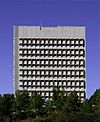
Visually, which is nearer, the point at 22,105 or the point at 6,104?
the point at 22,105

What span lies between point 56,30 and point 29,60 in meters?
10.5

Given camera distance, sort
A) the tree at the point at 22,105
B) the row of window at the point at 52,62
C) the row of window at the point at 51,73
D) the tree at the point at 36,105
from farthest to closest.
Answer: the row of window at the point at 52,62 → the row of window at the point at 51,73 → the tree at the point at 36,105 → the tree at the point at 22,105

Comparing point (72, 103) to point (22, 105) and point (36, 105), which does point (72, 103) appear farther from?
point (22, 105)

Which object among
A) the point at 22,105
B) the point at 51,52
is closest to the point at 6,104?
the point at 22,105

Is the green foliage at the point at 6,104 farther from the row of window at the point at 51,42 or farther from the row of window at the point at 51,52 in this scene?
the row of window at the point at 51,42

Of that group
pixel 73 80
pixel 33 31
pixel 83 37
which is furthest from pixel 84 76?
pixel 33 31

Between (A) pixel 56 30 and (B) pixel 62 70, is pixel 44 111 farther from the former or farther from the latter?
(A) pixel 56 30

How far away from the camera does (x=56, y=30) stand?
300 ft

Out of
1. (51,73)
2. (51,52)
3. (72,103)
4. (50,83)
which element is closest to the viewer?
(72,103)

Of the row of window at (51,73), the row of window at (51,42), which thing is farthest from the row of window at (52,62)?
the row of window at (51,42)

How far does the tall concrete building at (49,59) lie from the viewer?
284 feet

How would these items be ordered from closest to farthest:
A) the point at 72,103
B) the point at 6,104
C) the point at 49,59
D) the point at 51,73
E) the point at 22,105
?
the point at 22,105, the point at 6,104, the point at 72,103, the point at 51,73, the point at 49,59

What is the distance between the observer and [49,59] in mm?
88188

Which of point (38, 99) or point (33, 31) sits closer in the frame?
point (38, 99)
